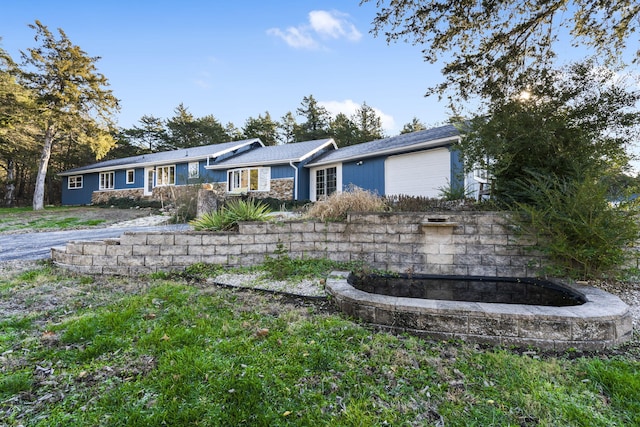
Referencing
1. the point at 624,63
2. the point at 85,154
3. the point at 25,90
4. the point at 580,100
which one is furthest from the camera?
the point at 85,154

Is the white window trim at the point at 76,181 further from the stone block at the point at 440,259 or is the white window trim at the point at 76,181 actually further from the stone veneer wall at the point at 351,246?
the stone block at the point at 440,259

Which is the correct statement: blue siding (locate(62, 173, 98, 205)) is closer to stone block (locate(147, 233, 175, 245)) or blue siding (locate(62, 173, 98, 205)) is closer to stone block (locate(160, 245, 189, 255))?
stone block (locate(147, 233, 175, 245))

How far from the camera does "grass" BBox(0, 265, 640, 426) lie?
154 centimetres

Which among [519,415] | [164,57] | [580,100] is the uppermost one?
[164,57]

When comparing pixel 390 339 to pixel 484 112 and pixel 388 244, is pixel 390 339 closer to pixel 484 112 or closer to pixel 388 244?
pixel 388 244

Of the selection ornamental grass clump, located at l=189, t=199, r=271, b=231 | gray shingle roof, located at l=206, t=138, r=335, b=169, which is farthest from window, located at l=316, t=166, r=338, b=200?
ornamental grass clump, located at l=189, t=199, r=271, b=231

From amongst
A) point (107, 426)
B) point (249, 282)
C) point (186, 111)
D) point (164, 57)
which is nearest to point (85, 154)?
point (186, 111)

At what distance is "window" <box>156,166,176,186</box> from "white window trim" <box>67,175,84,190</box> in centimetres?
783

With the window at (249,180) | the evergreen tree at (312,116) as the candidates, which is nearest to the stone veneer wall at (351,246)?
the window at (249,180)

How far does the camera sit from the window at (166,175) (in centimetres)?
1748

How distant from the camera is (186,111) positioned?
31.0 meters

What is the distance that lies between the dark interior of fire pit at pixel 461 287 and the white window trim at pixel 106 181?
21.3 m

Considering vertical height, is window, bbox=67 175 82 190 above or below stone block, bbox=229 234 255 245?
above

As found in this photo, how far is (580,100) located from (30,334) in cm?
709
